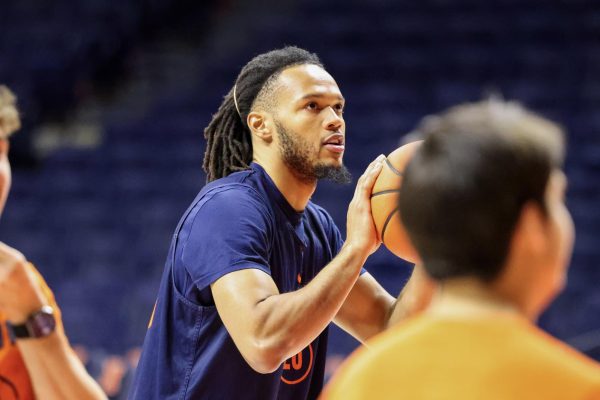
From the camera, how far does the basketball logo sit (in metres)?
3.05

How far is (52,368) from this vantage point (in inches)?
88.0

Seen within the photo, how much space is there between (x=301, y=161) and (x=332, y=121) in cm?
16

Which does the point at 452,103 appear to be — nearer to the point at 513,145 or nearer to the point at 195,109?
the point at 195,109

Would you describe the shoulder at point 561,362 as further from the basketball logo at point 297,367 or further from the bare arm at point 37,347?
the basketball logo at point 297,367

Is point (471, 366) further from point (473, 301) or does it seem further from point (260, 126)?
point (260, 126)

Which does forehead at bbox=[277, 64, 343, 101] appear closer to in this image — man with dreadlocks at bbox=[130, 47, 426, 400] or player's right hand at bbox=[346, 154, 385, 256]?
man with dreadlocks at bbox=[130, 47, 426, 400]

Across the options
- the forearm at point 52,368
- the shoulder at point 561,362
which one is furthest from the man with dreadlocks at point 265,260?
the shoulder at point 561,362

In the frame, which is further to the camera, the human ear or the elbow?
the human ear

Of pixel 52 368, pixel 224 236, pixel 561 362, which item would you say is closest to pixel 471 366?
pixel 561 362

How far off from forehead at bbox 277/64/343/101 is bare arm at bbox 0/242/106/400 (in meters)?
1.20

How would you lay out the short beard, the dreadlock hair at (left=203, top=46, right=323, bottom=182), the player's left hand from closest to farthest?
the player's left hand → the short beard → the dreadlock hair at (left=203, top=46, right=323, bottom=182)

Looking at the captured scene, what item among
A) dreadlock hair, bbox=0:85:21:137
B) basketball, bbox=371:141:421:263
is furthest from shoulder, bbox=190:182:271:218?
dreadlock hair, bbox=0:85:21:137

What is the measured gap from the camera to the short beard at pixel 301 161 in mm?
3045

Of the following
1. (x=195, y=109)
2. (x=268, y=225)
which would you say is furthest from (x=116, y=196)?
(x=268, y=225)
